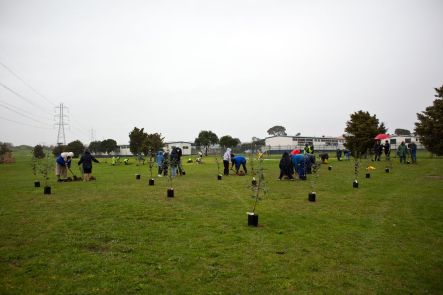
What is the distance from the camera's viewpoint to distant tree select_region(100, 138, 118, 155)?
306ft

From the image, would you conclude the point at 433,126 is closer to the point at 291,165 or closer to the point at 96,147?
the point at 291,165

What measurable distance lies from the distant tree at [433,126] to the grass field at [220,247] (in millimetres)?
19260

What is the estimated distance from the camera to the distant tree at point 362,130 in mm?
41688

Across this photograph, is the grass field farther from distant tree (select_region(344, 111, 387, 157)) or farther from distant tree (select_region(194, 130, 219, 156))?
distant tree (select_region(194, 130, 219, 156))

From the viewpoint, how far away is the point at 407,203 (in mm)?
10633

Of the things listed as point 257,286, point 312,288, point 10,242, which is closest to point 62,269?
point 10,242

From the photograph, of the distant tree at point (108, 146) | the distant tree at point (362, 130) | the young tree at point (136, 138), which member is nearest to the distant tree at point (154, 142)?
the young tree at point (136, 138)

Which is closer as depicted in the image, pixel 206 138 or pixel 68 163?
pixel 68 163

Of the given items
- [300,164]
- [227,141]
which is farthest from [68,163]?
[227,141]

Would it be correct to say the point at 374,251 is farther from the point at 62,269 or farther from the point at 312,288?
the point at 62,269

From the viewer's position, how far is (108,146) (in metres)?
93.3

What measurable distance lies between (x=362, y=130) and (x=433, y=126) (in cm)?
1348

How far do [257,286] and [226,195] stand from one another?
8.12m

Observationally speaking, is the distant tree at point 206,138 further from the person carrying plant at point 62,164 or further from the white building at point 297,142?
the person carrying plant at point 62,164
